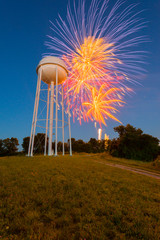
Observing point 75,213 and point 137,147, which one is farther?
point 137,147

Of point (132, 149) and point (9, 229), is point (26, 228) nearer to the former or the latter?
point (9, 229)

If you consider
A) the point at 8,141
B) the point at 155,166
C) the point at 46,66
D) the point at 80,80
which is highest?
the point at 46,66

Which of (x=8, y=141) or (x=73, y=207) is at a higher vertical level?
(x=8, y=141)

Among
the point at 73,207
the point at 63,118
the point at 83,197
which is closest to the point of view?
the point at 73,207

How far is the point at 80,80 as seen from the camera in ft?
64.7

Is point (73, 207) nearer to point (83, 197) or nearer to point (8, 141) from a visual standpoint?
point (83, 197)

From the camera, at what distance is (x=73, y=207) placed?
366cm

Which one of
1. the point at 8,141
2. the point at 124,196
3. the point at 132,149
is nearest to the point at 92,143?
the point at 132,149

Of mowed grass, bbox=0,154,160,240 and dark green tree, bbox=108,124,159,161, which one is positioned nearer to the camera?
mowed grass, bbox=0,154,160,240

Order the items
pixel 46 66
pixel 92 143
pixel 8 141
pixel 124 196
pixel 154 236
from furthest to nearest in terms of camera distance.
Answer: pixel 92 143 < pixel 8 141 < pixel 46 66 < pixel 124 196 < pixel 154 236

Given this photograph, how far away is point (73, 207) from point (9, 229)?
1619 mm

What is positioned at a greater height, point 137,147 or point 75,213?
point 137,147

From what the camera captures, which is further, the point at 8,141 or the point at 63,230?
the point at 8,141

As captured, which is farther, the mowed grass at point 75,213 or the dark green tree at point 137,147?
the dark green tree at point 137,147
